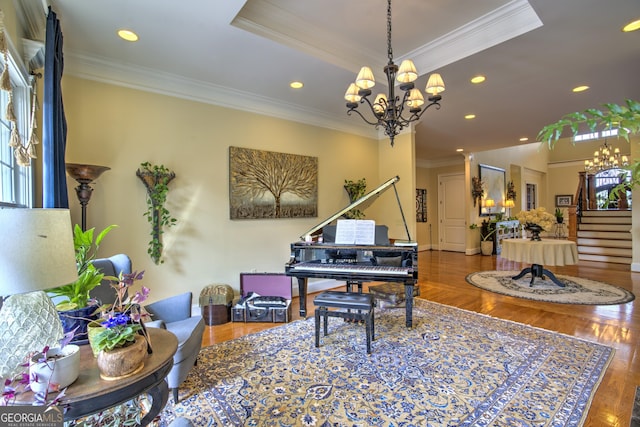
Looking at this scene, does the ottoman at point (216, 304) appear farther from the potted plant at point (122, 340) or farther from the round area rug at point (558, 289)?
the round area rug at point (558, 289)

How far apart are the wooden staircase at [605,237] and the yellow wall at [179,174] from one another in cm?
784

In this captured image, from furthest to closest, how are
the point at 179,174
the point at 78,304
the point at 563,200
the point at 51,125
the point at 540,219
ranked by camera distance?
the point at 563,200 → the point at 540,219 → the point at 179,174 → the point at 51,125 → the point at 78,304

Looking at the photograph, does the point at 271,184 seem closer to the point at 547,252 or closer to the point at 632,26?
the point at 632,26

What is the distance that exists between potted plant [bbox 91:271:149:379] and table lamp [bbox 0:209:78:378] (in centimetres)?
17

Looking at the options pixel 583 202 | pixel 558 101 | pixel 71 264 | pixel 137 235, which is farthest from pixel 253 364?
pixel 583 202

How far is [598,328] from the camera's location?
3.14 meters

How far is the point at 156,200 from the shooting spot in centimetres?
332

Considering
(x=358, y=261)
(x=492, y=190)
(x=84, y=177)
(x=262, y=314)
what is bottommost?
(x=262, y=314)

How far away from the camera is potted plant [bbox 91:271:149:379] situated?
1.09m

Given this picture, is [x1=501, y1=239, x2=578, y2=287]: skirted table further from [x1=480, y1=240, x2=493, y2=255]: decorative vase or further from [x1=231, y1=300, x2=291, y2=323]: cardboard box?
[x1=231, y1=300, x2=291, y2=323]: cardboard box

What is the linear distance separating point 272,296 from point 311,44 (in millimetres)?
2949

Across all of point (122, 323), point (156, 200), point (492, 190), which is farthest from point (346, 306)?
point (492, 190)

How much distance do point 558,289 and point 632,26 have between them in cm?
363

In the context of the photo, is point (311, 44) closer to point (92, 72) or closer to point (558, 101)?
point (92, 72)
